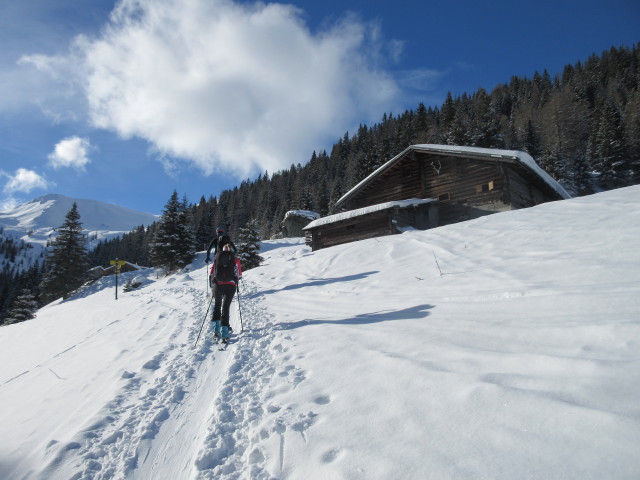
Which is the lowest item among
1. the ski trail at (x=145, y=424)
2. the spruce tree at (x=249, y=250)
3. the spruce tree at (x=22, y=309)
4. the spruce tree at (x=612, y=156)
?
the spruce tree at (x=22, y=309)

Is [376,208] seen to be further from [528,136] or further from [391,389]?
[528,136]

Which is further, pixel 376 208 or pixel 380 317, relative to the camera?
pixel 376 208

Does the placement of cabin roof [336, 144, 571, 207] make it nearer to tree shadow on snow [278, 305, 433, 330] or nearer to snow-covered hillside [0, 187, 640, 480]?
snow-covered hillside [0, 187, 640, 480]

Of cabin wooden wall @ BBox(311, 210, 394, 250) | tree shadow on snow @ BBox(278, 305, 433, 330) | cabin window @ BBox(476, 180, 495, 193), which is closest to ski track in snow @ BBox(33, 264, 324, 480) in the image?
tree shadow on snow @ BBox(278, 305, 433, 330)

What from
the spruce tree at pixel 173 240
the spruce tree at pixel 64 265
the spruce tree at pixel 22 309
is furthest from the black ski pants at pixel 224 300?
the spruce tree at pixel 64 265

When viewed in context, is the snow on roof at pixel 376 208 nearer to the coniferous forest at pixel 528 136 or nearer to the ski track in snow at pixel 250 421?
the coniferous forest at pixel 528 136

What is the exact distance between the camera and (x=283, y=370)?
4.26 meters

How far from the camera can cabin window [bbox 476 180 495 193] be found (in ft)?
56.3

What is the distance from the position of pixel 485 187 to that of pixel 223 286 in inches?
651

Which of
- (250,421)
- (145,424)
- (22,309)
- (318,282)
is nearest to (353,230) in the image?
(318,282)

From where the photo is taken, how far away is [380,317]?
5.82 metres

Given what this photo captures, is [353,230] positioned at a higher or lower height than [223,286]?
higher

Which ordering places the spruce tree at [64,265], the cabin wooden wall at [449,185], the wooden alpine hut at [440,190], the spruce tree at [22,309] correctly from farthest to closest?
the spruce tree at [64,265]
the spruce tree at [22,309]
the cabin wooden wall at [449,185]
the wooden alpine hut at [440,190]

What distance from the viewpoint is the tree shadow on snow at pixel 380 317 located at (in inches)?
213
